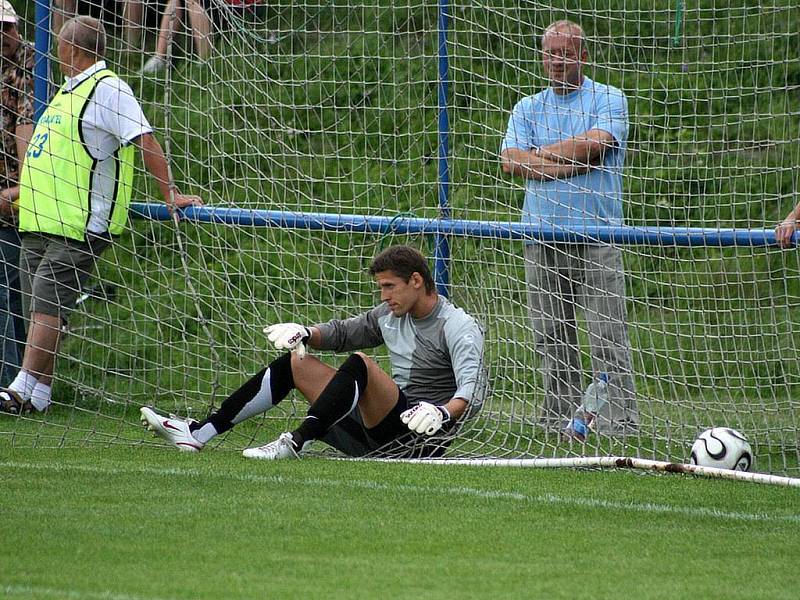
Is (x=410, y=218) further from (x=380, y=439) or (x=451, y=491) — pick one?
(x=451, y=491)

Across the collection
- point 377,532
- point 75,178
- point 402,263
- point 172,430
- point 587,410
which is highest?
point 75,178

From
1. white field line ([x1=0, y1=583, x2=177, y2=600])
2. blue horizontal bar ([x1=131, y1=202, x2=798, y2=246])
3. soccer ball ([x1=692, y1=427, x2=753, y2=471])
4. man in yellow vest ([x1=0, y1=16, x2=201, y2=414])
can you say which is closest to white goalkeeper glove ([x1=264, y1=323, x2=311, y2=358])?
blue horizontal bar ([x1=131, y1=202, x2=798, y2=246])


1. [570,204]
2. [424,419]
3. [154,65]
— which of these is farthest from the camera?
[154,65]

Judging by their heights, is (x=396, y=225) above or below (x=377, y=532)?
above

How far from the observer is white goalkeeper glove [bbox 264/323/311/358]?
24.4 ft

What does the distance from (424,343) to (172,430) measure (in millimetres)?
1337

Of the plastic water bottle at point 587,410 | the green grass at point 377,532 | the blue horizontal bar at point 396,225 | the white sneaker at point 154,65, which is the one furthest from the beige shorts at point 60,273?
the plastic water bottle at point 587,410

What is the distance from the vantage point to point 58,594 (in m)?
4.41

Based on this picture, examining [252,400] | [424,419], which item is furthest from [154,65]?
[424,419]

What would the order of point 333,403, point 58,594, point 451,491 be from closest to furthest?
point 58,594 → point 451,491 → point 333,403

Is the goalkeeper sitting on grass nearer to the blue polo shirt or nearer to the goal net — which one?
the goal net

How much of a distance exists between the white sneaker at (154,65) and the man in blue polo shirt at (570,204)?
209 centimetres

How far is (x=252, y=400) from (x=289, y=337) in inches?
Answer: 15.3

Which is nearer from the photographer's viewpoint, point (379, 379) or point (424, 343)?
point (379, 379)
